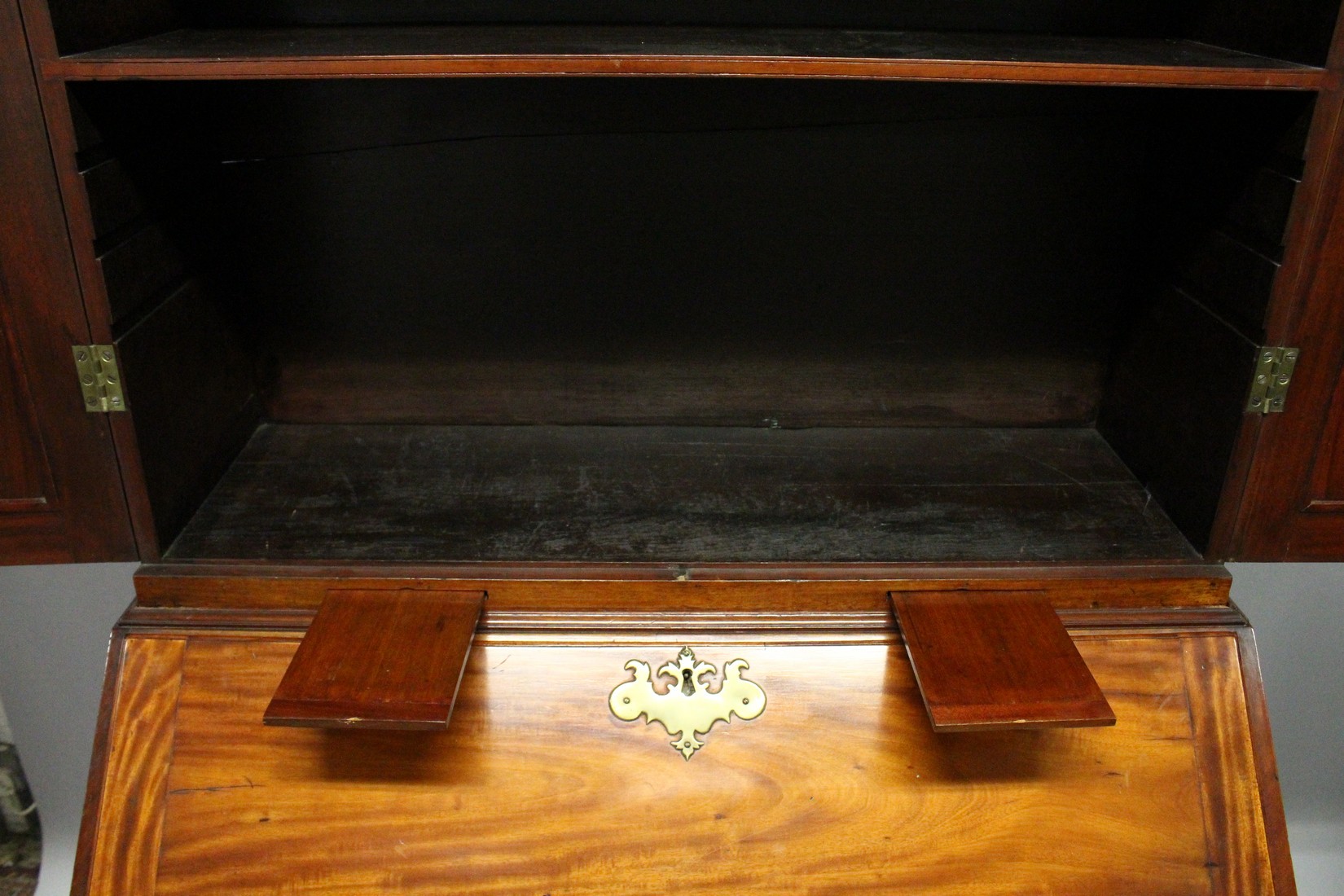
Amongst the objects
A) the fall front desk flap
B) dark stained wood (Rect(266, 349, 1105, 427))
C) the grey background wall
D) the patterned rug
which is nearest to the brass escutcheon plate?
the fall front desk flap

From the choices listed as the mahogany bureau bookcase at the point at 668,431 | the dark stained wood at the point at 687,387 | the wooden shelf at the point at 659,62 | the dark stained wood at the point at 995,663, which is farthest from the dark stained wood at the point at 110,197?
the dark stained wood at the point at 995,663

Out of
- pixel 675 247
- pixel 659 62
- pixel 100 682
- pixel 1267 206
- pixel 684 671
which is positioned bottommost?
pixel 100 682

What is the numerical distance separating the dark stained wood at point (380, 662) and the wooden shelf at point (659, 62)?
0.58 m

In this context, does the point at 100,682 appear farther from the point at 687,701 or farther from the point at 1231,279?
the point at 1231,279

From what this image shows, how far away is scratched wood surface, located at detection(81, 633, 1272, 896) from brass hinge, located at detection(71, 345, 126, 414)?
0.94 ft

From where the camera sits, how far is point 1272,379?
1191 millimetres

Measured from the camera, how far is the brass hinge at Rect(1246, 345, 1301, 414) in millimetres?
1180

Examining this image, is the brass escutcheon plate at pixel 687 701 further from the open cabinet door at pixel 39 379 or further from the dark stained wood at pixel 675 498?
the open cabinet door at pixel 39 379

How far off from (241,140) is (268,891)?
3.14ft

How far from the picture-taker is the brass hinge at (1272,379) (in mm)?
1180

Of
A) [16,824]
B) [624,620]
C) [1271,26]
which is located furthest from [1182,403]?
[16,824]

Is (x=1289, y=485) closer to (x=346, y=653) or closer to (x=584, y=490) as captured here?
(x=584, y=490)

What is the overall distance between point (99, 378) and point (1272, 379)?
1.29 m

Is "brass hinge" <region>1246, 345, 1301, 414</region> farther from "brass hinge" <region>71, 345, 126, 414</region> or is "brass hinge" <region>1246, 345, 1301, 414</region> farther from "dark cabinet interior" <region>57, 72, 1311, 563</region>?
"brass hinge" <region>71, 345, 126, 414</region>
